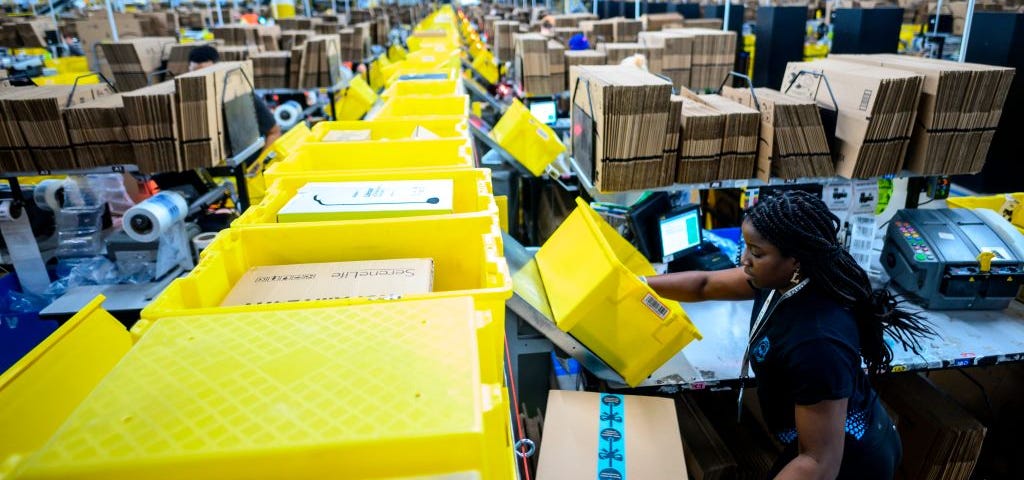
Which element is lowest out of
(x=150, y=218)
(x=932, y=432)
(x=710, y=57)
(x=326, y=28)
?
(x=932, y=432)

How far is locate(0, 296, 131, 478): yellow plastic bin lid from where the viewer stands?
0.93 metres

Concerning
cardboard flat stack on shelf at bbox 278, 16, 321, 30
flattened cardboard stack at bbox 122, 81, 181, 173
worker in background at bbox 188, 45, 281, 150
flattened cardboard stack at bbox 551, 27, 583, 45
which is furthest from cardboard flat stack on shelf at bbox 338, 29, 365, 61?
flattened cardboard stack at bbox 122, 81, 181, 173

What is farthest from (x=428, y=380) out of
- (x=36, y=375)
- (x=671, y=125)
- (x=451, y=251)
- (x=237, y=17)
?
(x=237, y=17)

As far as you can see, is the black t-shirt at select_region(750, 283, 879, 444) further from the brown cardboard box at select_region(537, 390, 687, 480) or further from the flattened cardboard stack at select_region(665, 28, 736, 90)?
the flattened cardboard stack at select_region(665, 28, 736, 90)

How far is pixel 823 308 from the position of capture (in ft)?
5.64

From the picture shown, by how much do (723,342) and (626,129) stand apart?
1.11 metres

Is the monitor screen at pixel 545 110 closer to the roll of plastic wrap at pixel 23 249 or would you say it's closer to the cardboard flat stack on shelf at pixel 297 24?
the roll of plastic wrap at pixel 23 249

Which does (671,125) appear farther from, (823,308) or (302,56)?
(302,56)

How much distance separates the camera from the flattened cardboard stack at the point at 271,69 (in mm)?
6926

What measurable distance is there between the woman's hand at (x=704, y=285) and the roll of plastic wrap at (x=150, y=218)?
7.82 ft

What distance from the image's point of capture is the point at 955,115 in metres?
2.79

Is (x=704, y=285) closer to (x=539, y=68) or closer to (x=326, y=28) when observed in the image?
(x=539, y=68)


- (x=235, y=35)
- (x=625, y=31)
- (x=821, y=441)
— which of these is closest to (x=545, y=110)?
(x=625, y=31)

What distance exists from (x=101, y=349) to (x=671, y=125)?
2.47 metres
